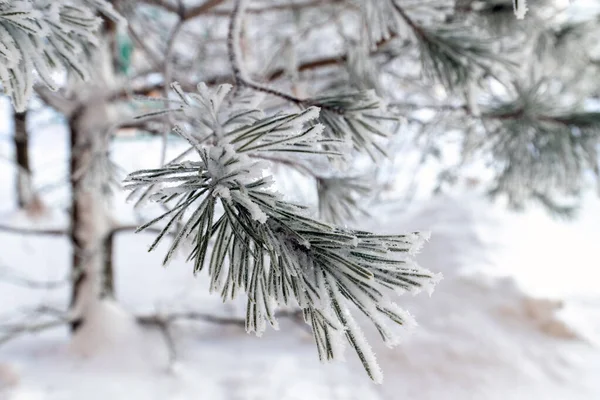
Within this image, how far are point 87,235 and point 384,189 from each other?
1.08 metres

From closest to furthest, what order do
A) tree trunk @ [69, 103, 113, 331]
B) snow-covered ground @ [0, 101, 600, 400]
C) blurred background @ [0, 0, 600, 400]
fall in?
1. blurred background @ [0, 0, 600, 400]
2. snow-covered ground @ [0, 101, 600, 400]
3. tree trunk @ [69, 103, 113, 331]

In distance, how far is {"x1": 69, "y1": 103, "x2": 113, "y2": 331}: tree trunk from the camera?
1.51 m

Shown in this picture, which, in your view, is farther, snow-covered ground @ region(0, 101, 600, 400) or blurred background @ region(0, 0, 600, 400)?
snow-covered ground @ region(0, 101, 600, 400)

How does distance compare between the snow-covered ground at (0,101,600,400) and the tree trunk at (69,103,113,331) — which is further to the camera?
the tree trunk at (69,103,113,331)

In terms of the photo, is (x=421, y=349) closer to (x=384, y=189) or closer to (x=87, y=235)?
(x=384, y=189)

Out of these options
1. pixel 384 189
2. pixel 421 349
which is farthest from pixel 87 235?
pixel 421 349

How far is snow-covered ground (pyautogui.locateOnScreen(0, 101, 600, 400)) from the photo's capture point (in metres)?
1.22

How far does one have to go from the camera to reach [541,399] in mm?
1153

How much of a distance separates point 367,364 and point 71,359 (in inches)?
57.1

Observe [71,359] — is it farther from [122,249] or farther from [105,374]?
[122,249]

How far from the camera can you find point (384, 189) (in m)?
1.58

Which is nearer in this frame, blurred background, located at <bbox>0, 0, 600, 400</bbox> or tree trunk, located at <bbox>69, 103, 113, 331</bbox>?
blurred background, located at <bbox>0, 0, 600, 400</bbox>

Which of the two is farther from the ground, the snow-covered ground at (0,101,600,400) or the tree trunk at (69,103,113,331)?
the tree trunk at (69,103,113,331)

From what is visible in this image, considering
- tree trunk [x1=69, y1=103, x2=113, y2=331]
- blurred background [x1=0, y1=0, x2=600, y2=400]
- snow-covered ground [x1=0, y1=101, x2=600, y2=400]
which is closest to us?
blurred background [x1=0, y1=0, x2=600, y2=400]
